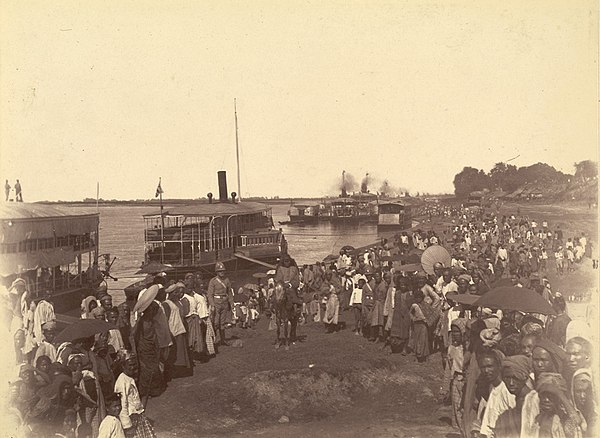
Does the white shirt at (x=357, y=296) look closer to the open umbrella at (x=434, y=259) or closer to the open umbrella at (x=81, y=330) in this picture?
the open umbrella at (x=434, y=259)

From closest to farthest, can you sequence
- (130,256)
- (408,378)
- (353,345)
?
(408,378), (353,345), (130,256)

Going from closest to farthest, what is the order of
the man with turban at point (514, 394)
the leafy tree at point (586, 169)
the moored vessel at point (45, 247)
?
the man with turban at point (514, 394)
the leafy tree at point (586, 169)
the moored vessel at point (45, 247)

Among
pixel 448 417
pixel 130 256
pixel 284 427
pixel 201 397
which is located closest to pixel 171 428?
pixel 201 397

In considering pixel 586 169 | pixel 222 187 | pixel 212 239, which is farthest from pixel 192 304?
pixel 222 187

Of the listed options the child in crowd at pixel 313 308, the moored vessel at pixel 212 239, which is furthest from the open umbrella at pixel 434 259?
the moored vessel at pixel 212 239

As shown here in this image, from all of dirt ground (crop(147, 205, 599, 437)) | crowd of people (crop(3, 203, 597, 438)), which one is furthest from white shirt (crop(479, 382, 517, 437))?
dirt ground (crop(147, 205, 599, 437))

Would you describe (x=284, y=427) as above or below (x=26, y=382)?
below

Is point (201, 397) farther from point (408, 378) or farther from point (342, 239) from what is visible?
point (342, 239)
